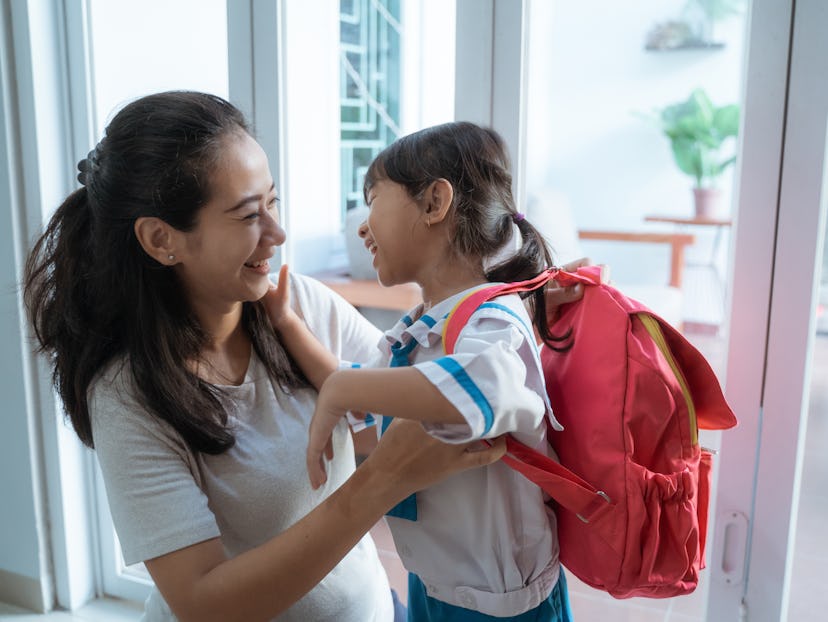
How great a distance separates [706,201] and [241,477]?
397 cm

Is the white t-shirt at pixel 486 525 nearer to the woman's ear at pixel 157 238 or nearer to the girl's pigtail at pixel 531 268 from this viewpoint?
the girl's pigtail at pixel 531 268

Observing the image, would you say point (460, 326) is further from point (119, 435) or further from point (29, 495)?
point (29, 495)

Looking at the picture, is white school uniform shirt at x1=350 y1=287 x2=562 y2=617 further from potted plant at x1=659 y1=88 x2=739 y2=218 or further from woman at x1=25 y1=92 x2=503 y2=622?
potted plant at x1=659 y1=88 x2=739 y2=218

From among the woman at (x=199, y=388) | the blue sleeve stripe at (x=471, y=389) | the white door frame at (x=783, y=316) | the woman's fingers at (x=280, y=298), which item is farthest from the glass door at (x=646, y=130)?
the blue sleeve stripe at (x=471, y=389)

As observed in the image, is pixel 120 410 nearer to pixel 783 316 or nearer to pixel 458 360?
pixel 458 360

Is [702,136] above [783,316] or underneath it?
above

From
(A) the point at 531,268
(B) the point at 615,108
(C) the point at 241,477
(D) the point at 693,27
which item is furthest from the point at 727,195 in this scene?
(C) the point at 241,477

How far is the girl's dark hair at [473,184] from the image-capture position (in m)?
1.05

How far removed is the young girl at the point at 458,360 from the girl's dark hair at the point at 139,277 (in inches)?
8.2

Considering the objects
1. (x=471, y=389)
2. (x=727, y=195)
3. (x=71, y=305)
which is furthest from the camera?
(x=727, y=195)

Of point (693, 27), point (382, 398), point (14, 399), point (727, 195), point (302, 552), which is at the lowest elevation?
point (14, 399)

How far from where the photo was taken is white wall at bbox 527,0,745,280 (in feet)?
16.0

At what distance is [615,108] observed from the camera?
16.6ft

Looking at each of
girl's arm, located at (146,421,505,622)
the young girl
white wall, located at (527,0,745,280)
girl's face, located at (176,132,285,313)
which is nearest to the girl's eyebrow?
girl's face, located at (176,132,285,313)
